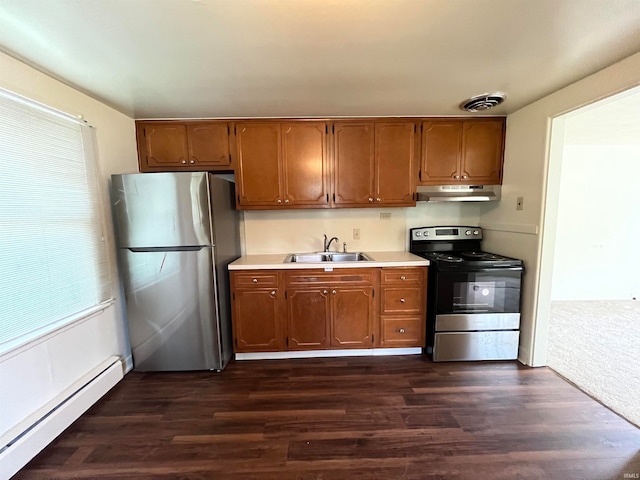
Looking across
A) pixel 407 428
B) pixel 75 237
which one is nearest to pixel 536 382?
pixel 407 428

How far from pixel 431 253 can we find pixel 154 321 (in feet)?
9.09

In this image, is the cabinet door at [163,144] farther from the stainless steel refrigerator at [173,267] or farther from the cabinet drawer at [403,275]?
the cabinet drawer at [403,275]

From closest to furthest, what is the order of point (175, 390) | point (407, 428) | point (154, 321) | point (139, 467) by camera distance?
point (139, 467) < point (407, 428) < point (175, 390) < point (154, 321)

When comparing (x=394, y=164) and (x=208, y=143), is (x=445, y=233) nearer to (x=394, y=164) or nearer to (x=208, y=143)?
(x=394, y=164)

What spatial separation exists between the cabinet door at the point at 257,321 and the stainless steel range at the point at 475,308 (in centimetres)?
148

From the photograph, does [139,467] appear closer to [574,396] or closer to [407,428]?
[407,428]

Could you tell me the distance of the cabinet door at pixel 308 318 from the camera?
2461 millimetres

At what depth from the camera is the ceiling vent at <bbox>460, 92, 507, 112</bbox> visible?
2096 mm

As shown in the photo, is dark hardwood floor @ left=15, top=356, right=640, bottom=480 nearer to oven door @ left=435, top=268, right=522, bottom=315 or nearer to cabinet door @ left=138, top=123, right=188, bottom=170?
oven door @ left=435, top=268, right=522, bottom=315

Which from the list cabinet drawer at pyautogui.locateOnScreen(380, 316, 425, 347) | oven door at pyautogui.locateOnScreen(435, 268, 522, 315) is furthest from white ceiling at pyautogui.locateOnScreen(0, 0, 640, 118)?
cabinet drawer at pyautogui.locateOnScreen(380, 316, 425, 347)

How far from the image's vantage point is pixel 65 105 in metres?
1.84

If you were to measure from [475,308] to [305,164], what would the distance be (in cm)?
212

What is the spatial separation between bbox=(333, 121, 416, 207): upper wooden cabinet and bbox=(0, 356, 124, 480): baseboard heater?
8.09 feet

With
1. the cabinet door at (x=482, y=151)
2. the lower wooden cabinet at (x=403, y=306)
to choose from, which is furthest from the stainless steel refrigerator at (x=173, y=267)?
the cabinet door at (x=482, y=151)
